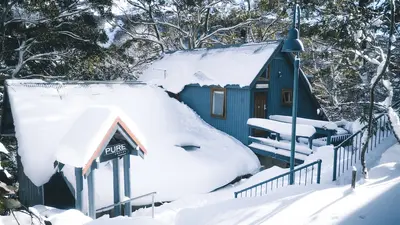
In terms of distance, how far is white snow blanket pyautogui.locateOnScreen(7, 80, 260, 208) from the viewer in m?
10.5

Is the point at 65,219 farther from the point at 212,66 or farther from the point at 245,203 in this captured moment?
the point at 212,66

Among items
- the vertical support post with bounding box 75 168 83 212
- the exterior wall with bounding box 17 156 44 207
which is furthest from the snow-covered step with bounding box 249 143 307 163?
the exterior wall with bounding box 17 156 44 207

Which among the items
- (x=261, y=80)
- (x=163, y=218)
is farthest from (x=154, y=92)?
(x=163, y=218)

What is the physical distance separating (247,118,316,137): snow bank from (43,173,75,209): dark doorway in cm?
790

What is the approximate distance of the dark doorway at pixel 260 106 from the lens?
15133 millimetres

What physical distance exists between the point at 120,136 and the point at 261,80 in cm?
832

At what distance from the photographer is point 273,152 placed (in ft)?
44.1

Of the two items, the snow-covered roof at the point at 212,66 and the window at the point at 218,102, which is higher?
the snow-covered roof at the point at 212,66

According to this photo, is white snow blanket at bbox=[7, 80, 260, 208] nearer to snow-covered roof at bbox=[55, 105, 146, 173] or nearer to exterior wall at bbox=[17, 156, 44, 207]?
snow-covered roof at bbox=[55, 105, 146, 173]

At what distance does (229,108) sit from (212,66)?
264 centimetres

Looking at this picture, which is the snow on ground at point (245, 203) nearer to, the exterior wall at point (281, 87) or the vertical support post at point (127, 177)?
the vertical support post at point (127, 177)

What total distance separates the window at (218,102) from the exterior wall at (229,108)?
0.19m

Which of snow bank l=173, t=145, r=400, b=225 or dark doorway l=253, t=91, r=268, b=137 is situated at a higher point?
dark doorway l=253, t=91, r=268, b=137

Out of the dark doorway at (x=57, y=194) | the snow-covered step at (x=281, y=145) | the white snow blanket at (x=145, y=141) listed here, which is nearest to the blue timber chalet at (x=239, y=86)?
the snow-covered step at (x=281, y=145)
